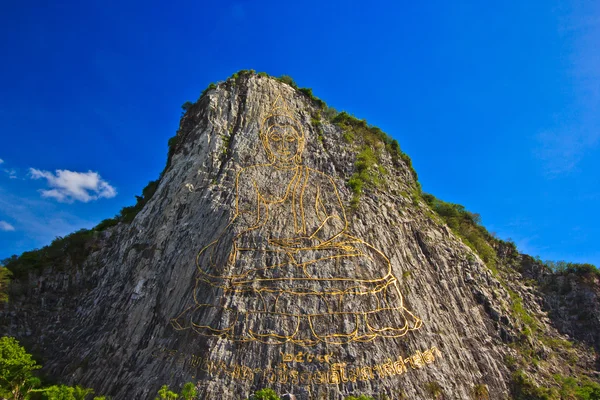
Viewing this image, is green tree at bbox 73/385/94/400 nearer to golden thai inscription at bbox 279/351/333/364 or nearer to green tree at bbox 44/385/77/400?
green tree at bbox 44/385/77/400

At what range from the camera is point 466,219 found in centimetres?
3238

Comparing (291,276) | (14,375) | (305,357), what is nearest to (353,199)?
(291,276)

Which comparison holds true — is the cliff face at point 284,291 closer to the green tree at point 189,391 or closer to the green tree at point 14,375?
the green tree at point 189,391

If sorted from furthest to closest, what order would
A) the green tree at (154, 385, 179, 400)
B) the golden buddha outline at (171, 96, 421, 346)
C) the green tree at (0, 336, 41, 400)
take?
the golden buddha outline at (171, 96, 421, 346) < the green tree at (0, 336, 41, 400) < the green tree at (154, 385, 179, 400)

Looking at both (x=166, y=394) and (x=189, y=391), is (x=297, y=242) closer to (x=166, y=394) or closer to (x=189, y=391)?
Answer: (x=189, y=391)

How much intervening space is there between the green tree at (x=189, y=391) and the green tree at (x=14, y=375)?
733 centimetres

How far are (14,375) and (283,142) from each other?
1754 cm

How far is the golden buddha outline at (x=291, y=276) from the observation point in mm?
16547

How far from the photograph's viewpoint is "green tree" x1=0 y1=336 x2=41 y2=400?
1583 cm

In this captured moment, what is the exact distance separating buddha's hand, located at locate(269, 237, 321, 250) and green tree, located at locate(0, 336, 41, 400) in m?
11.9

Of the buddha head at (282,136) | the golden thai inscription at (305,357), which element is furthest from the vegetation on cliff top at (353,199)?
the golden thai inscription at (305,357)

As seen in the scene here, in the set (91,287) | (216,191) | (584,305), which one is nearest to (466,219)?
(584,305)

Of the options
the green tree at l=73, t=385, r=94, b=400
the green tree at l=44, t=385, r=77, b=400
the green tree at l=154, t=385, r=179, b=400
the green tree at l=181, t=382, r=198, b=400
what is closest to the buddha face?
the green tree at l=181, t=382, r=198, b=400

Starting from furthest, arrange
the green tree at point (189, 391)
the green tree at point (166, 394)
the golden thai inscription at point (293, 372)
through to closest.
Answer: the golden thai inscription at point (293, 372)
the green tree at point (189, 391)
the green tree at point (166, 394)
